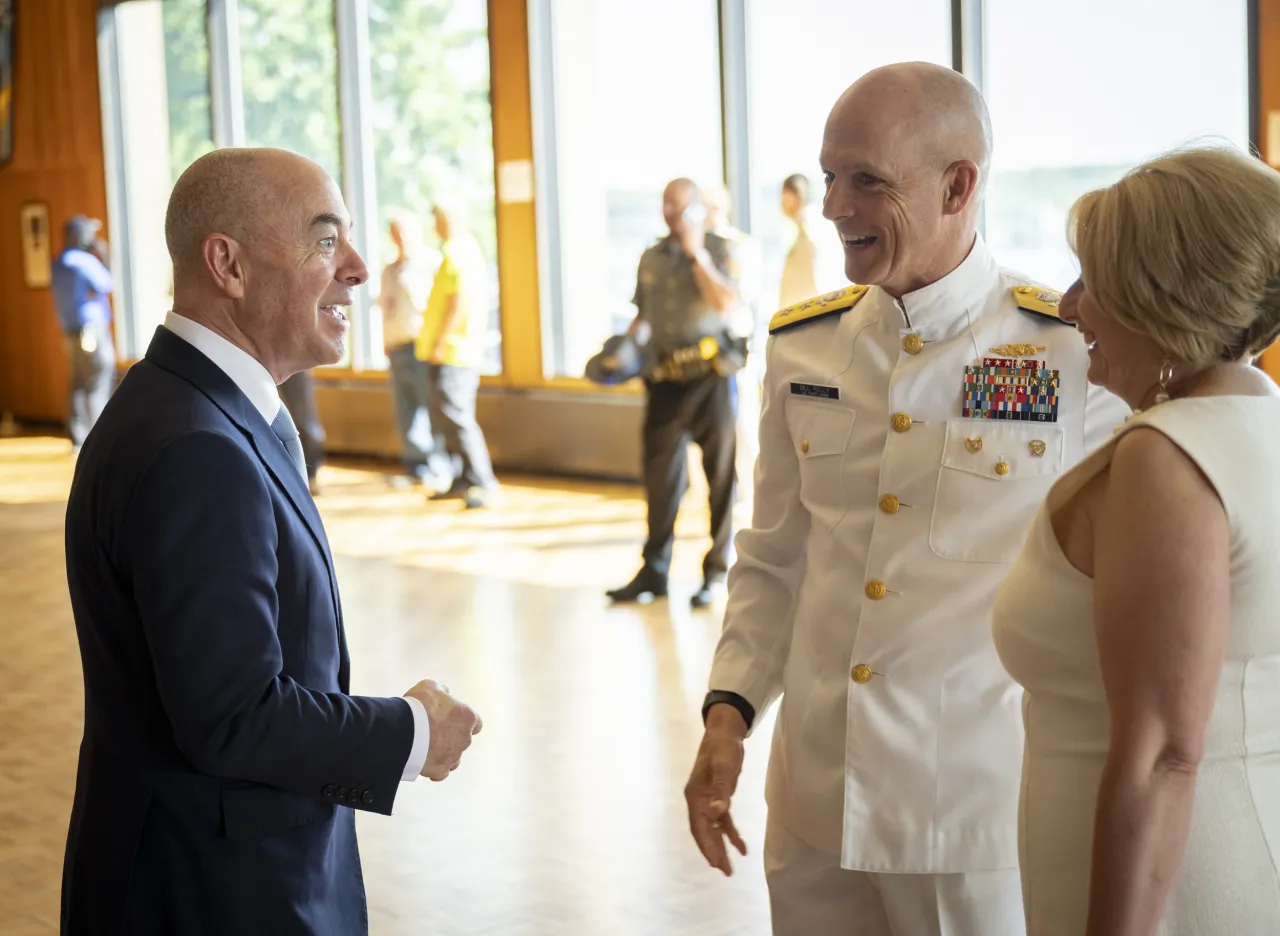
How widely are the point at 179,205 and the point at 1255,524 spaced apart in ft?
4.14

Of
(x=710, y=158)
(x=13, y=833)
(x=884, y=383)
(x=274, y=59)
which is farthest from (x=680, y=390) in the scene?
(x=274, y=59)

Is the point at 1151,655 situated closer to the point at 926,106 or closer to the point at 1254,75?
the point at 926,106

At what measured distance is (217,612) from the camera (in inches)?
65.4

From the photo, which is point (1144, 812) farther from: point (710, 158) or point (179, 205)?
point (710, 158)

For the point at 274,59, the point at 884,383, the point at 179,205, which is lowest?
the point at 884,383

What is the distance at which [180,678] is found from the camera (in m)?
1.67

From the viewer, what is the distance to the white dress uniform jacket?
Result: 76.5 inches

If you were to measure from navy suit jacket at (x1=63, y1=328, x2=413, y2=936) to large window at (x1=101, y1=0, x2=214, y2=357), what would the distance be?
46.0ft

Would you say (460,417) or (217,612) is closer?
(217,612)

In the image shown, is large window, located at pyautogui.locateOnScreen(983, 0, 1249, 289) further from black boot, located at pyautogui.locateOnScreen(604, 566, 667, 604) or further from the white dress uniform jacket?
the white dress uniform jacket

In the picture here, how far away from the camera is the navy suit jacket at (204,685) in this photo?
5.48ft

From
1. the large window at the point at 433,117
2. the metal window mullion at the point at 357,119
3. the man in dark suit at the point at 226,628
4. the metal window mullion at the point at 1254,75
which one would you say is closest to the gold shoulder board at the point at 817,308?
the man in dark suit at the point at 226,628

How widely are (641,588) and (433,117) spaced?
6372mm

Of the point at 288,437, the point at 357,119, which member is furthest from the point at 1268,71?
the point at 357,119
